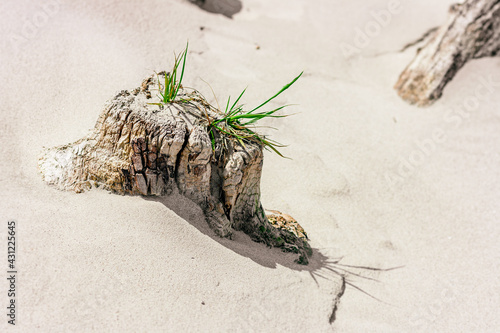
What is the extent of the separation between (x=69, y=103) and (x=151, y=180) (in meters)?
1.36

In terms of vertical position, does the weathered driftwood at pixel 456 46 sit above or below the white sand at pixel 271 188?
above

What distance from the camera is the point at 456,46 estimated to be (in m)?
4.67

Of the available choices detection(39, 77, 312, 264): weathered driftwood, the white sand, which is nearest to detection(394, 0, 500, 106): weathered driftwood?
the white sand

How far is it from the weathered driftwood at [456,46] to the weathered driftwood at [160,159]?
2970 millimetres

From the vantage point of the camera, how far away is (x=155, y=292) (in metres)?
2.02

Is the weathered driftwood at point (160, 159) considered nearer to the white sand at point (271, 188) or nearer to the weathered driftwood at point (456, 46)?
the white sand at point (271, 188)

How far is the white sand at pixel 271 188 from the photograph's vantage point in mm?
Result: 2049

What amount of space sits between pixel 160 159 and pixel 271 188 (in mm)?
1369

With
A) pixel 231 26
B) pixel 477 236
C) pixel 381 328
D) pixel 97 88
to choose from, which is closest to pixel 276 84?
pixel 231 26

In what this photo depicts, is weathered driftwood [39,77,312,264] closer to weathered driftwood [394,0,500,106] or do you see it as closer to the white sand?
the white sand

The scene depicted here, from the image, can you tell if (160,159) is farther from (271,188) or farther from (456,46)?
(456,46)

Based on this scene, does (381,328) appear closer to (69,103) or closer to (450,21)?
(69,103)

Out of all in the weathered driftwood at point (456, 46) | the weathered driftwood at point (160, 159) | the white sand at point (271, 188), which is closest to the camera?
the white sand at point (271, 188)

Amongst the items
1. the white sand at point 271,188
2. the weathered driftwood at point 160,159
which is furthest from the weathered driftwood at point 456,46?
the weathered driftwood at point 160,159
